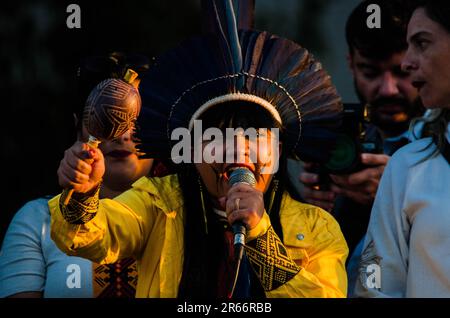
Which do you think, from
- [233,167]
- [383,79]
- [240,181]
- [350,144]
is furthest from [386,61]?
[240,181]

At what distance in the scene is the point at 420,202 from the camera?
10.8ft

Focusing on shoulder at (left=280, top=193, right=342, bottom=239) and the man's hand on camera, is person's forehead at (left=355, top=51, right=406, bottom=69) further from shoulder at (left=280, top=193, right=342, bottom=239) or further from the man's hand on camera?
shoulder at (left=280, top=193, right=342, bottom=239)

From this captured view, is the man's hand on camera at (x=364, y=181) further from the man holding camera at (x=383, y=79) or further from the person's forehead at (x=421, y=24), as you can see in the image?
Result: the person's forehead at (x=421, y=24)

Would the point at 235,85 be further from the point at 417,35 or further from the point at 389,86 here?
→ the point at 389,86

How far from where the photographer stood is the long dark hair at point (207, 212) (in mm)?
3369

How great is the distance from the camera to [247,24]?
362 cm

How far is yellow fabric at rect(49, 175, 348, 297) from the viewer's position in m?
3.24

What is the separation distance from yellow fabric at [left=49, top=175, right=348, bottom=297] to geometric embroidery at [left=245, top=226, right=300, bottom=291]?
0.07 ft

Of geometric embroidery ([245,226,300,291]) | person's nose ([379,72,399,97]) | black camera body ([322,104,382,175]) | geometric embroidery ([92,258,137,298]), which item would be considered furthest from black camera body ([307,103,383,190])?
geometric embroidery ([92,258,137,298])

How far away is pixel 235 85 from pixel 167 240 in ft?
1.72

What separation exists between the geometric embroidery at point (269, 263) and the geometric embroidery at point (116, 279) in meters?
0.68

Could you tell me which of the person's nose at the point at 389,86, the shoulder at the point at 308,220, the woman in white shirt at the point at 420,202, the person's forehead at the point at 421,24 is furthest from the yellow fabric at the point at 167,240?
the person's nose at the point at 389,86
